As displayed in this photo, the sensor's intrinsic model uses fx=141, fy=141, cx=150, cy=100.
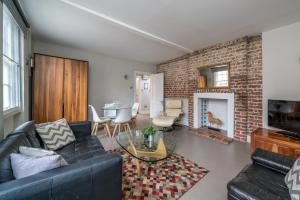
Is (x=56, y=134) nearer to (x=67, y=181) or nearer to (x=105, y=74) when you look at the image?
(x=67, y=181)

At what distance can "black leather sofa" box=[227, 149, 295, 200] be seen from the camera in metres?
1.13

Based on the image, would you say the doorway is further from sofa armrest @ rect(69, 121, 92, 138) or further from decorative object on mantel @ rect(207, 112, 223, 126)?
sofa armrest @ rect(69, 121, 92, 138)

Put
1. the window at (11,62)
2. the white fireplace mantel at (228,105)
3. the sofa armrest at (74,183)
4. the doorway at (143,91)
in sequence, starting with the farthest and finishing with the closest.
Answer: the doorway at (143,91) < the white fireplace mantel at (228,105) < the window at (11,62) < the sofa armrest at (74,183)

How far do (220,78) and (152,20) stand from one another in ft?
8.36

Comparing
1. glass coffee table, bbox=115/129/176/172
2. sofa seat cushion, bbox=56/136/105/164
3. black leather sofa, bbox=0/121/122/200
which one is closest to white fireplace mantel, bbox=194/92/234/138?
glass coffee table, bbox=115/129/176/172

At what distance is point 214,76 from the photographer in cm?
412

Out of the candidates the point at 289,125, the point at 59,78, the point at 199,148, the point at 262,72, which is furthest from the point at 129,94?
the point at 289,125

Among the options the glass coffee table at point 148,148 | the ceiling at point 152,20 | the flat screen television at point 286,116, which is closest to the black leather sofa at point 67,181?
the glass coffee table at point 148,148

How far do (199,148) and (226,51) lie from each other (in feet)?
8.44

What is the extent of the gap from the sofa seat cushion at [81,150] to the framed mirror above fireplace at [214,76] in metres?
3.37

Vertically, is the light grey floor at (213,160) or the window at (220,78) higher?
the window at (220,78)

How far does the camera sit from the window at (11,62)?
6.61 ft

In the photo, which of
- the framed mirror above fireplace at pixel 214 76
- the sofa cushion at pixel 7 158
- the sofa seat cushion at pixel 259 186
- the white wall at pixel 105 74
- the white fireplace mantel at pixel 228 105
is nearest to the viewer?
the sofa cushion at pixel 7 158

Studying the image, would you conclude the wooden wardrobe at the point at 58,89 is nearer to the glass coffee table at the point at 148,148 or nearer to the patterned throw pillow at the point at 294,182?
the glass coffee table at the point at 148,148
